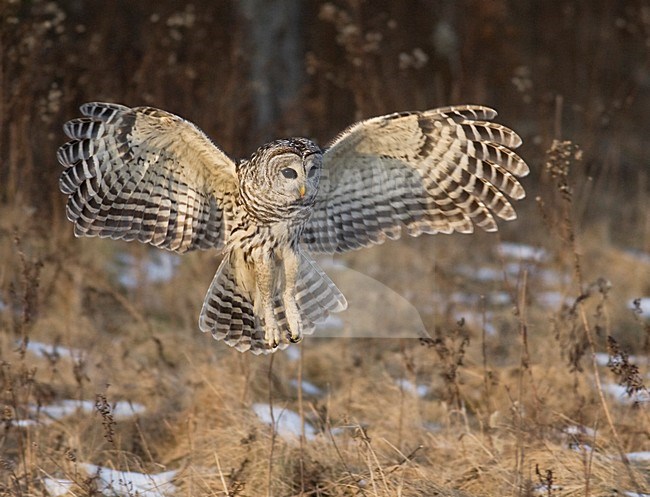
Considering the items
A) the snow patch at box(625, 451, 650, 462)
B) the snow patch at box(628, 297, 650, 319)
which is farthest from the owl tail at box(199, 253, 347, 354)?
the snow patch at box(628, 297, 650, 319)

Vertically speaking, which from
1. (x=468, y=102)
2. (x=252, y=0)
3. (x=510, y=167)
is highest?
(x=252, y=0)

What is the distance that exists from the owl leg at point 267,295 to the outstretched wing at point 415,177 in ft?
1.19

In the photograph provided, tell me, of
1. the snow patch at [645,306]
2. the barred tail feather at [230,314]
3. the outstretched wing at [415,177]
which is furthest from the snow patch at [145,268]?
the snow patch at [645,306]

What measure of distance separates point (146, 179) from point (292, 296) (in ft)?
2.99

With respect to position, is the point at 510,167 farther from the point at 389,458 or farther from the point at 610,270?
the point at 610,270

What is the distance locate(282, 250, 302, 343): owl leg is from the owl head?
0.44 m

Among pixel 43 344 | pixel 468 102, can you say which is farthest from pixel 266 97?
pixel 43 344

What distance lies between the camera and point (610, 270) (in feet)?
27.6

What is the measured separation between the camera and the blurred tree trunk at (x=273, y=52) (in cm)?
1021

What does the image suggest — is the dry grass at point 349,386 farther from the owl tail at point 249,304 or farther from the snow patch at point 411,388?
the owl tail at point 249,304

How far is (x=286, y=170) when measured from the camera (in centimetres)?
481

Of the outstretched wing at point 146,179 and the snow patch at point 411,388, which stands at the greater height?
the outstretched wing at point 146,179

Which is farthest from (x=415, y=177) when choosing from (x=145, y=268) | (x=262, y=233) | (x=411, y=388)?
(x=145, y=268)

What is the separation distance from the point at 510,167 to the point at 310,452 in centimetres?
150
